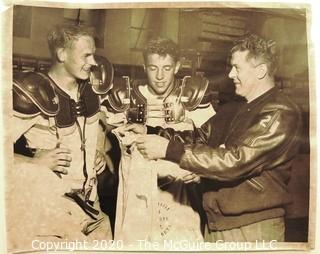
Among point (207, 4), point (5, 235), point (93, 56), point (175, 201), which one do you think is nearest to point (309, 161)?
point (175, 201)

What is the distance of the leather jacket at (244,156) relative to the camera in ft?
2.87

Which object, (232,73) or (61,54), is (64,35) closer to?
(61,54)

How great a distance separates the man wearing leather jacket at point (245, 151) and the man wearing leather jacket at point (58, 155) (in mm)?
118

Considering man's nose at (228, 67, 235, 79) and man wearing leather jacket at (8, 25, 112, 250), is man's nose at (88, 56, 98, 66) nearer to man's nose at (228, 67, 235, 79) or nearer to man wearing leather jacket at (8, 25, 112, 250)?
man wearing leather jacket at (8, 25, 112, 250)

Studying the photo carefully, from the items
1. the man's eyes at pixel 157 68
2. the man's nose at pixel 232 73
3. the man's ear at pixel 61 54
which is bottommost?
the man's nose at pixel 232 73

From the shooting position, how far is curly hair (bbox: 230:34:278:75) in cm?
90

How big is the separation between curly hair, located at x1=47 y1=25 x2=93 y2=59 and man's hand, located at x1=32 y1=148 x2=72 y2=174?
0.71 ft

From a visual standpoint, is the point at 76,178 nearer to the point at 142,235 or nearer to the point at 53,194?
the point at 53,194

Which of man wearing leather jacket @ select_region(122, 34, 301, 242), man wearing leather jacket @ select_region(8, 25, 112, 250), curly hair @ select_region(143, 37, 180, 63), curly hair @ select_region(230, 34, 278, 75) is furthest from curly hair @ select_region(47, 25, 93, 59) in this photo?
curly hair @ select_region(230, 34, 278, 75)

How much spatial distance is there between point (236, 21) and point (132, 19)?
239 millimetres

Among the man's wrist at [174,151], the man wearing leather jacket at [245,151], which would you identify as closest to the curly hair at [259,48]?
the man wearing leather jacket at [245,151]

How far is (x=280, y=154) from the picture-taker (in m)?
0.88

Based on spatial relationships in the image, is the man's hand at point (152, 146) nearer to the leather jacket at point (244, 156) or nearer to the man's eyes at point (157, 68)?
the leather jacket at point (244, 156)

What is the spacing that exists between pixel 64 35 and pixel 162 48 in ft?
0.74
